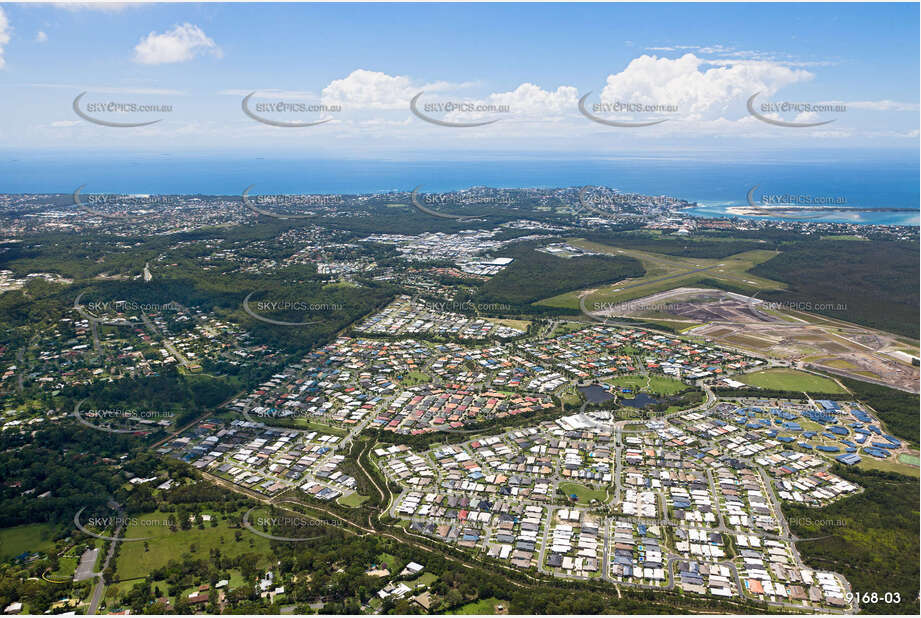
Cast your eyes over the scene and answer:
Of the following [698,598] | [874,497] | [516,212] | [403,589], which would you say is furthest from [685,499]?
[516,212]

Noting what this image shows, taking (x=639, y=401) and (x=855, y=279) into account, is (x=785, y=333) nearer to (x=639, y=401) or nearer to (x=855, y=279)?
(x=639, y=401)

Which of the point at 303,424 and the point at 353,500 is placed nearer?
the point at 353,500

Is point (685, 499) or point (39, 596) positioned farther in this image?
point (685, 499)

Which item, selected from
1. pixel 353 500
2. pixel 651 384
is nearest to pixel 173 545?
pixel 353 500

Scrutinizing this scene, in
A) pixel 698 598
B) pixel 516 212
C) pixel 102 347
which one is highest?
pixel 516 212

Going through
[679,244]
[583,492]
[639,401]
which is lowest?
[583,492]

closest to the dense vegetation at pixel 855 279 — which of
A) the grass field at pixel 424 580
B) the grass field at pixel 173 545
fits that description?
the grass field at pixel 424 580

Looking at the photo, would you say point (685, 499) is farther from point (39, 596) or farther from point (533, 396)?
point (39, 596)
